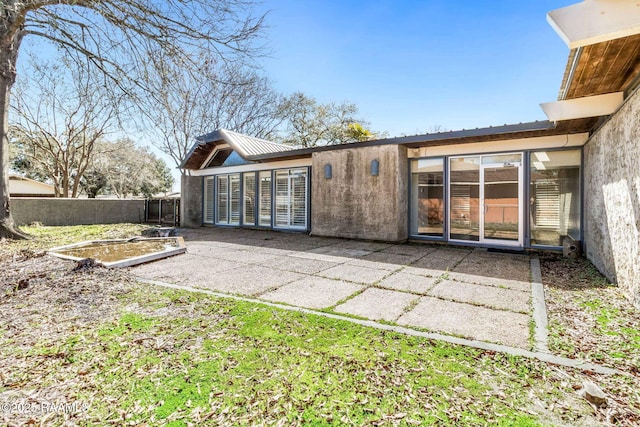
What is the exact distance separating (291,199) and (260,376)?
9.58m

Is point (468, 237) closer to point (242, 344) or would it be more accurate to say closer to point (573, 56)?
point (573, 56)

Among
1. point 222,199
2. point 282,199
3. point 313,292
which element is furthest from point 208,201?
point 313,292

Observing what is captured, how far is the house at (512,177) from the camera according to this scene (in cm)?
400

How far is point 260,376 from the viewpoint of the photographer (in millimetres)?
2391

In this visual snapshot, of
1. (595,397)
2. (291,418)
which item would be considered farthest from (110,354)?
(595,397)

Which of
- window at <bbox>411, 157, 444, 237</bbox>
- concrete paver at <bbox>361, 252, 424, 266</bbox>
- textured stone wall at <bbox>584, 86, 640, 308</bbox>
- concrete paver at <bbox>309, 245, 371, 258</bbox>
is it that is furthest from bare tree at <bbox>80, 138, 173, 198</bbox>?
textured stone wall at <bbox>584, 86, 640, 308</bbox>

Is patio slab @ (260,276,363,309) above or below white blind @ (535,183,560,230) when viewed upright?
below

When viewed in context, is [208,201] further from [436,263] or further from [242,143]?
[436,263]

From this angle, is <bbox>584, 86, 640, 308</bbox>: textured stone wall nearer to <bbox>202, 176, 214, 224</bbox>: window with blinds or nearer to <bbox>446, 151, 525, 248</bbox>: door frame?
<bbox>446, 151, 525, 248</bbox>: door frame

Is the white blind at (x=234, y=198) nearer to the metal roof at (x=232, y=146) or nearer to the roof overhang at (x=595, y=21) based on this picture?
the metal roof at (x=232, y=146)

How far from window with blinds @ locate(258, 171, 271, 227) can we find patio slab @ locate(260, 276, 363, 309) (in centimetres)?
757

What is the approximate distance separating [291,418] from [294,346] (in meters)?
0.92

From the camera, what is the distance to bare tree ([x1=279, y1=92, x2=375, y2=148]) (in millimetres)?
23203

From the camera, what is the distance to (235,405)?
2.07m
